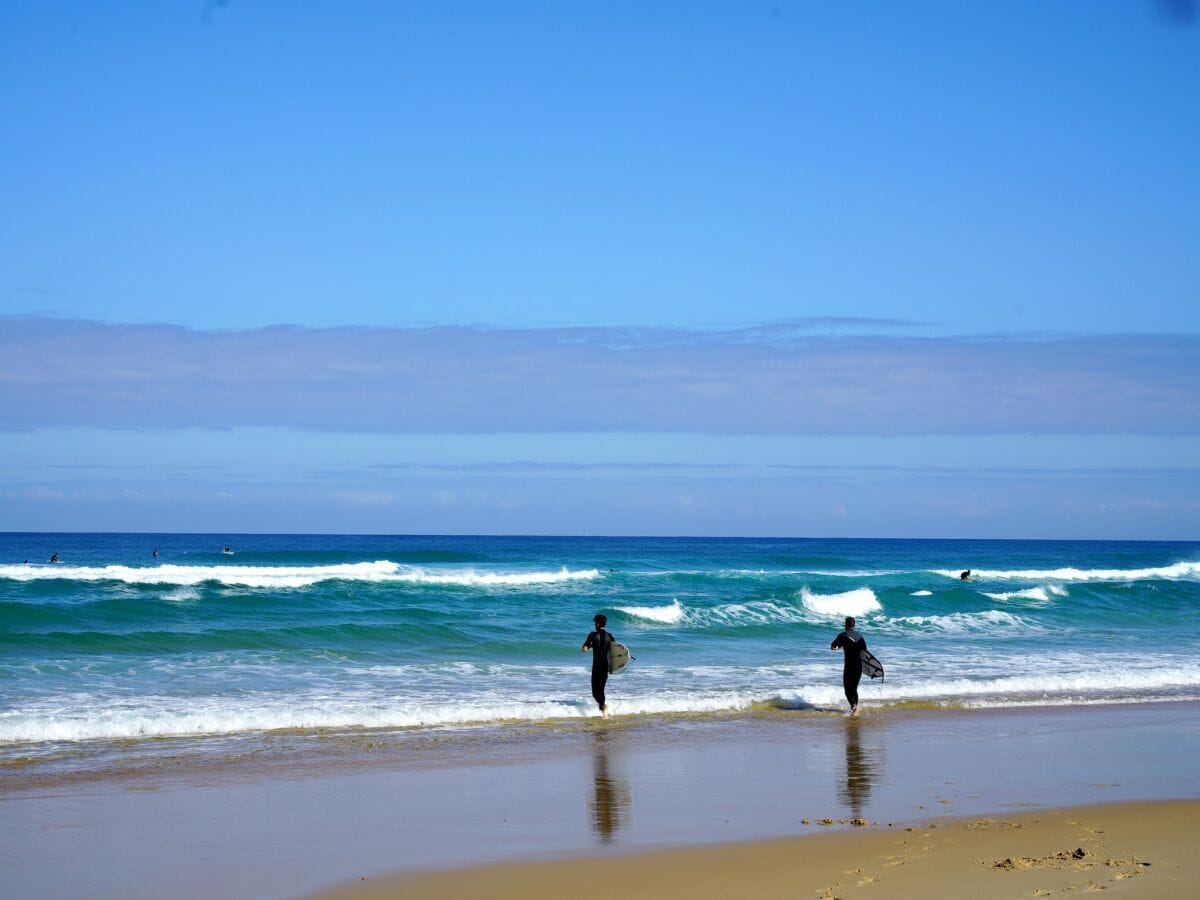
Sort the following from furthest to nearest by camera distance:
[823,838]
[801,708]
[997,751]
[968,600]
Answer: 1. [968,600]
2. [801,708]
3. [997,751]
4. [823,838]

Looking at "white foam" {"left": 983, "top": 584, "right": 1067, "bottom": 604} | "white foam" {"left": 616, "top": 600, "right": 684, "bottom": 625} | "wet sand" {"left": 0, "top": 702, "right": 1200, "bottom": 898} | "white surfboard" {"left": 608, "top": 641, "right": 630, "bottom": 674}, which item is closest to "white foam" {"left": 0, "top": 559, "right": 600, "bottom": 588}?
"white foam" {"left": 616, "top": 600, "right": 684, "bottom": 625}

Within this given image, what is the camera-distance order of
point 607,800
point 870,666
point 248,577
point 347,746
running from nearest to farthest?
point 607,800
point 347,746
point 870,666
point 248,577

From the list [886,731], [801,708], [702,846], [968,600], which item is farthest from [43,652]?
[968,600]

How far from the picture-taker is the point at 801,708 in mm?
16312

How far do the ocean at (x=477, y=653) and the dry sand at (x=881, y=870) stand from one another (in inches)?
233

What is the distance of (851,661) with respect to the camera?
16109 mm

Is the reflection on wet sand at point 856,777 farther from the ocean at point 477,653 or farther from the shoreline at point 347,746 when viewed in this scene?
the ocean at point 477,653

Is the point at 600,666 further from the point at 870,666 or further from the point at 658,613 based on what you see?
the point at 658,613

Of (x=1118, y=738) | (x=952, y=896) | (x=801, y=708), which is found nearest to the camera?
(x=952, y=896)

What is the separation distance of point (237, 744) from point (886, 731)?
294 inches

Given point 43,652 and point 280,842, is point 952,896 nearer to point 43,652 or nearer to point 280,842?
point 280,842

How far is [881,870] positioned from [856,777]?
3468mm

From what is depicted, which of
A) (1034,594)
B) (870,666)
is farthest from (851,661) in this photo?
(1034,594)

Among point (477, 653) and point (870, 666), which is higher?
point (870, 666)
